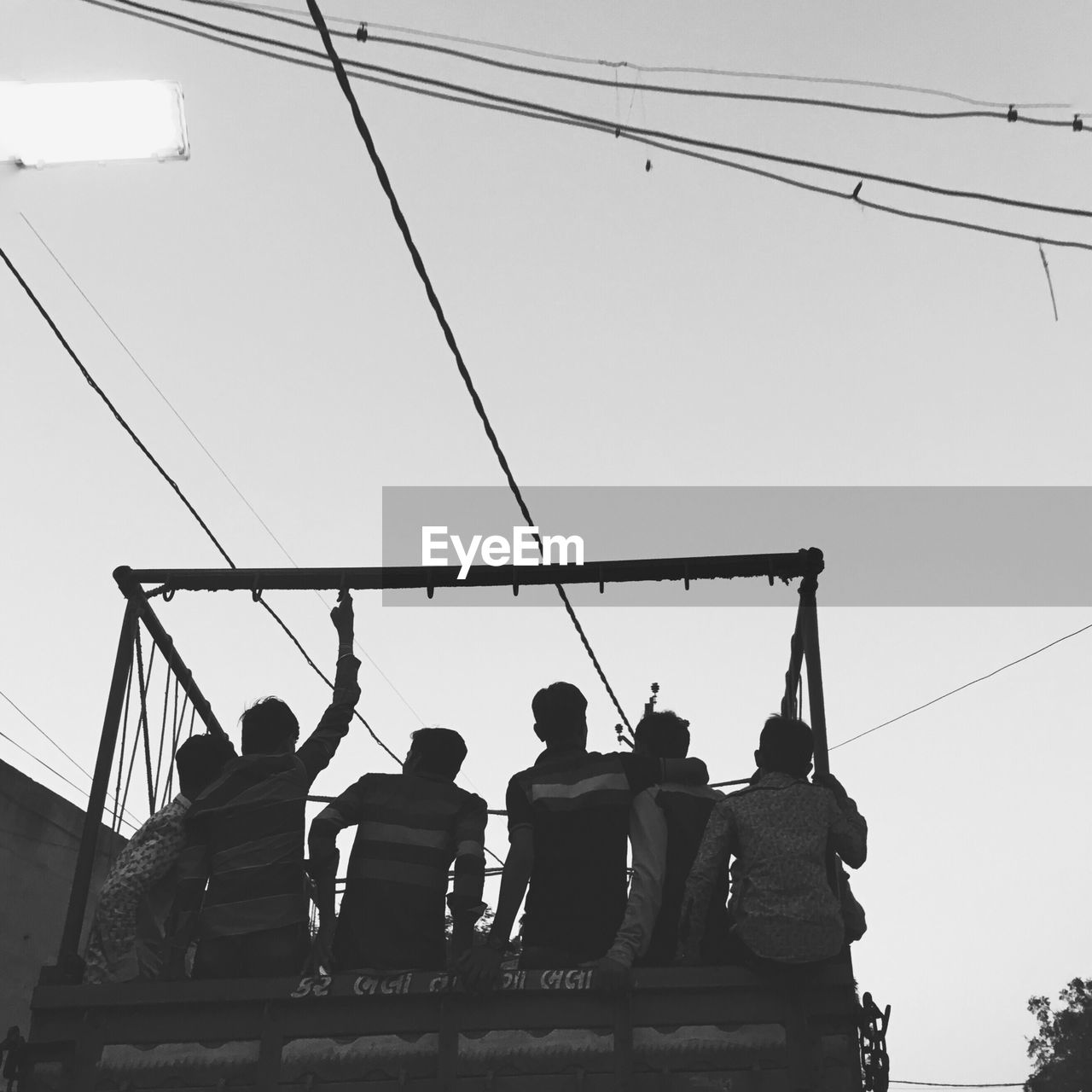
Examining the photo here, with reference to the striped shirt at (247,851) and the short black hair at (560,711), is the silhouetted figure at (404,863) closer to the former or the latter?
the striped shirt at (247,851)

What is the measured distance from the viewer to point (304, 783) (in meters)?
4.87

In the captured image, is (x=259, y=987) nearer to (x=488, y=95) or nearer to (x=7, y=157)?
(x=7, y=157)

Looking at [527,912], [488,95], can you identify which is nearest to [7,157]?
[488,95]

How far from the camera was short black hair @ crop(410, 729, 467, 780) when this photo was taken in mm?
4742

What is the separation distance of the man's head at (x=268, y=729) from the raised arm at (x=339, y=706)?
0.09 m

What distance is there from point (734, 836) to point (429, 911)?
3.97 ft

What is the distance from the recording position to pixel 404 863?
179 inches

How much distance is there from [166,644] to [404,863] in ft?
6.77

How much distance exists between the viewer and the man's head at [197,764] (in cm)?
501

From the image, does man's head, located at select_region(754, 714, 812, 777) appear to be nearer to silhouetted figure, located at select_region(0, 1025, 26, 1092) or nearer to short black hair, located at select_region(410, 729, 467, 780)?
short black hair, located at select_region(410, 729, 467, 780)

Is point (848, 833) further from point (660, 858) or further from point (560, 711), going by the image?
point (560, 711)

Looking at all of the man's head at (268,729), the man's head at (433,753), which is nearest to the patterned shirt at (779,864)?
the man's head at (433,753)

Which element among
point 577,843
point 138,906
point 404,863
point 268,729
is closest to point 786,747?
point 577,843

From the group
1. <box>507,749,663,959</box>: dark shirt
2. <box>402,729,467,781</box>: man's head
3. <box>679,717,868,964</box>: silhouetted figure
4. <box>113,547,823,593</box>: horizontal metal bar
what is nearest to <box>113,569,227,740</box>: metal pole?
<box>113,547,823,593</box>: horizontal metal bar
